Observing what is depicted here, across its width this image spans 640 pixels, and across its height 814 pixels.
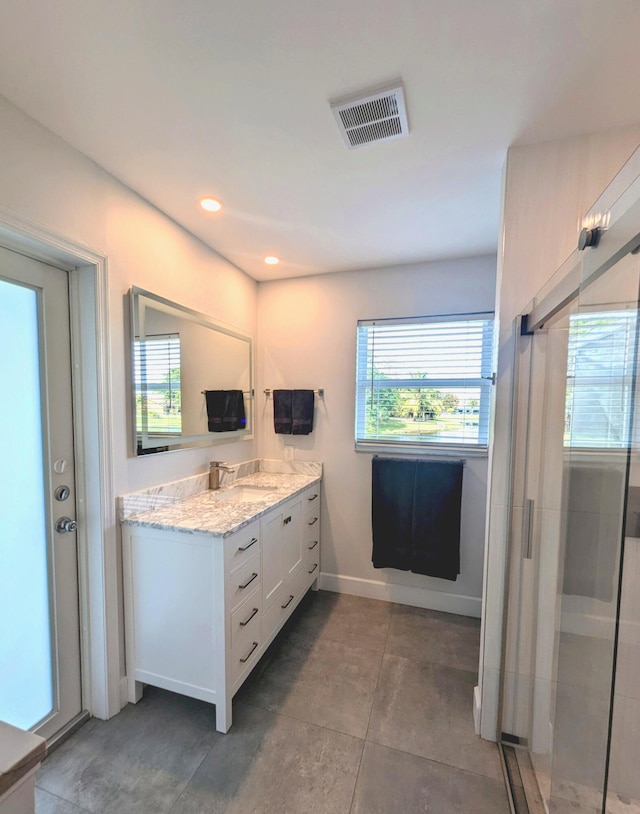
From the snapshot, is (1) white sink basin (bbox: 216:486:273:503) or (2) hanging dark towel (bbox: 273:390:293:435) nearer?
(1) white sink basin (bbox: 216:486:273:503)

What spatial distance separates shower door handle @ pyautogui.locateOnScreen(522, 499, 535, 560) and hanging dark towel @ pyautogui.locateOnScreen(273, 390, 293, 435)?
1696mm

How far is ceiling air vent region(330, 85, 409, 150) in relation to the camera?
45.9 inches

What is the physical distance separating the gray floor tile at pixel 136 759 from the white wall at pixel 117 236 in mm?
265

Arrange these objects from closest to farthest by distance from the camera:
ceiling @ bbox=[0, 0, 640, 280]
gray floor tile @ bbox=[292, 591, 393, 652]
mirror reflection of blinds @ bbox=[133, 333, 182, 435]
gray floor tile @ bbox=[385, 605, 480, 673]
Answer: ceiling @ bbox=[0, 0, 640, 280] < mirror reflection of blinds @ bbox=[133, 333, 182, 435] < gray floor tile @ bbox=[385, 605, 480, 673] < gray floor tile @ bbox=[292, 591, 393, 652]

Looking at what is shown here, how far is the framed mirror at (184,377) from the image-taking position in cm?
175

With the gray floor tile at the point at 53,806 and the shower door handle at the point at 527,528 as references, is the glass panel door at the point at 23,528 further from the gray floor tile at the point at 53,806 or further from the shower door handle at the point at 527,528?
the shower door handle at the point at 527,528

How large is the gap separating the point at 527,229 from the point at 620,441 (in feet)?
3.07

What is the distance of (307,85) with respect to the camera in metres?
1.13

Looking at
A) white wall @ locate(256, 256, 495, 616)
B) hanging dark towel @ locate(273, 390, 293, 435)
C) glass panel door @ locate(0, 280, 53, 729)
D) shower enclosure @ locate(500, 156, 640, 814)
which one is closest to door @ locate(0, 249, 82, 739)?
glass panel door @ locate(0, 280, 53, 729)

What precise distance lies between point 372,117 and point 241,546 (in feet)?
6.04

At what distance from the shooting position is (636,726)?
3.79 feet

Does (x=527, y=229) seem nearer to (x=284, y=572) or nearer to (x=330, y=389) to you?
(x=330, y=389)

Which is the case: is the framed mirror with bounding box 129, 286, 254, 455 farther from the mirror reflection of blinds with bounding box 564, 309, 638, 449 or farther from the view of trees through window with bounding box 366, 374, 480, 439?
the mirror reflection of blinds with bounding box 564, 309, 638, 449

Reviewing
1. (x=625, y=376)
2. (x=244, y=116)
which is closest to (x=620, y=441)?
(x=625, y=376)
